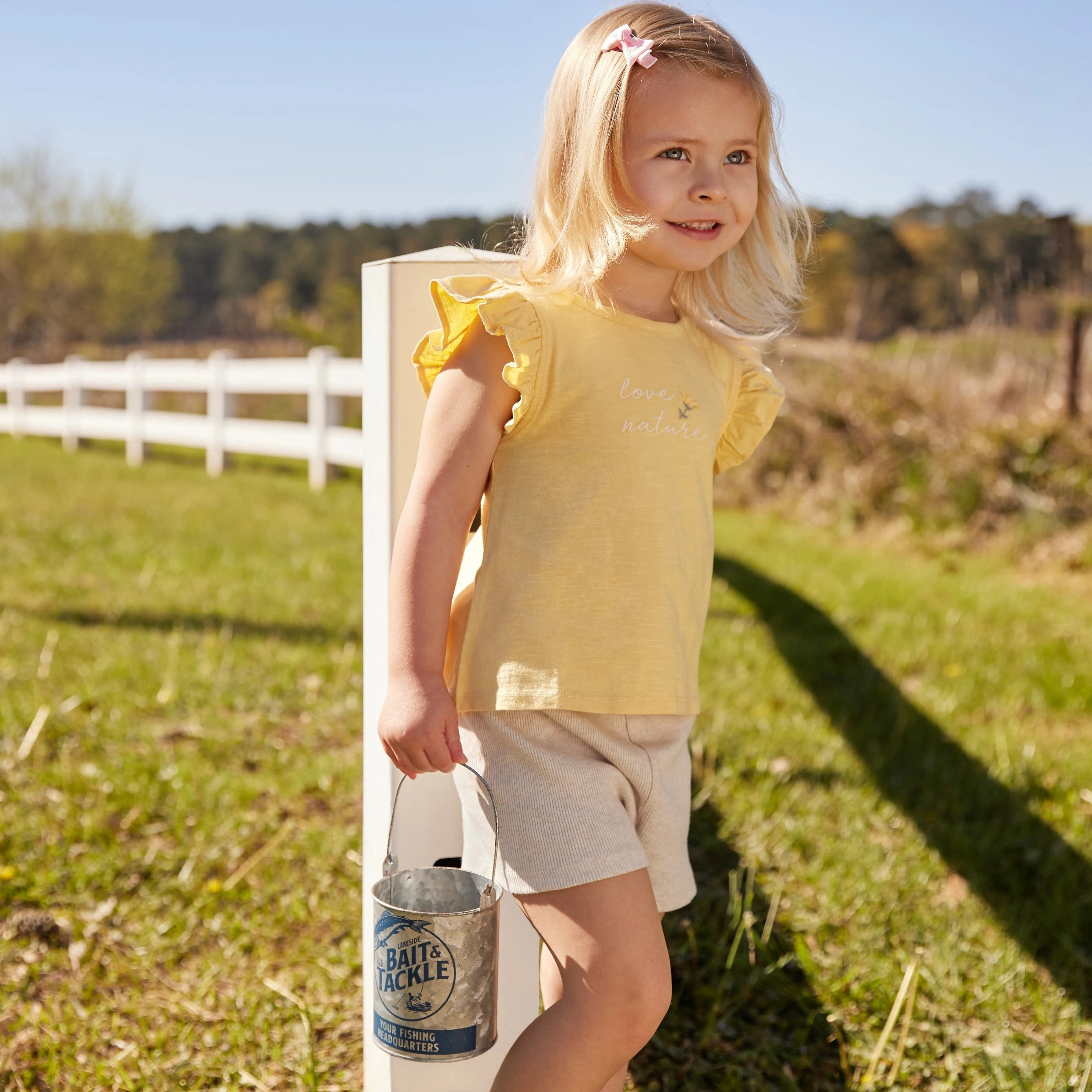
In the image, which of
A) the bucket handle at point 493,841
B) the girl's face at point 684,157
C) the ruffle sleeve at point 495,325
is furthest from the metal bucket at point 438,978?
the girl's face at point 684,157

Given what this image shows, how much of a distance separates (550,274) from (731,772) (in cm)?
187

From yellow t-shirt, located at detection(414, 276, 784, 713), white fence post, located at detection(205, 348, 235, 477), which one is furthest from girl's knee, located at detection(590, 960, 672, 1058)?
white fence post, located at detection(205, 348, 235, 477)

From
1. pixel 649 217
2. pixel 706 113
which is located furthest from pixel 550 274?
pixel 706 113

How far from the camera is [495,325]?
139 centimetres

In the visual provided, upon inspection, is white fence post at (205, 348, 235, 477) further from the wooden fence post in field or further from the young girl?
the young girl

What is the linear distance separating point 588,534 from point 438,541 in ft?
0.63

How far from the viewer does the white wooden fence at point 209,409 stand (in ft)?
30.4

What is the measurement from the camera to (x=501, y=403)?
4.70 feet

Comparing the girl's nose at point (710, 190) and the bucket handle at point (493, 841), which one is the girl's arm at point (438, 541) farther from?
the girl's nose at point (710, 190)

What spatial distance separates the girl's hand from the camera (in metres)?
1.35

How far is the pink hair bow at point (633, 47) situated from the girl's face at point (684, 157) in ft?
0.09

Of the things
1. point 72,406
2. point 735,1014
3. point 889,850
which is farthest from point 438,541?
point 72,406

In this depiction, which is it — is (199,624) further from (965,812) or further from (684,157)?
(684,157)

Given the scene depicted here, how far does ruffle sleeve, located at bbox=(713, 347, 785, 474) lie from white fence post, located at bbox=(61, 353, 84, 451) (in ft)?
43.8
